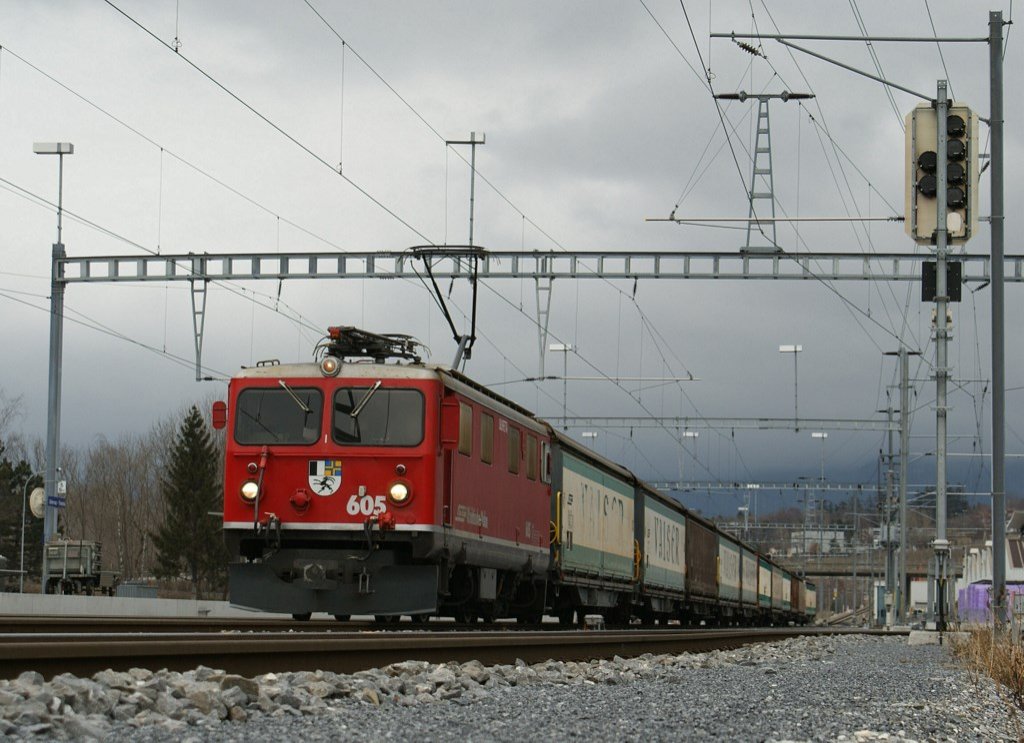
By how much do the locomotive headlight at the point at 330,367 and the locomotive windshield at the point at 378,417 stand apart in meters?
0.23

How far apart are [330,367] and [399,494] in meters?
1.87

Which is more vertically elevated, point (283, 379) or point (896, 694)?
point (283, 379)

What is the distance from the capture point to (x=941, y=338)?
1011 inches

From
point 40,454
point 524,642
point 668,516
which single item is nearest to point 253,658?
point 524,642

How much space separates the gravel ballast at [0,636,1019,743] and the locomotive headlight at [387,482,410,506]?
3531mm

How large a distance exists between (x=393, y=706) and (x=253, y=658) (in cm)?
137

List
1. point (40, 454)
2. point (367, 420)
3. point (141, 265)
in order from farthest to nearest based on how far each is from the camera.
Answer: point (40, 454) → point (141, 265) → point (367, 420)

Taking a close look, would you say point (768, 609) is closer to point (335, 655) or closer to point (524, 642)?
point (524, 642)

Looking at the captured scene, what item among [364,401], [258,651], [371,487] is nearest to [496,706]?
[258,651]

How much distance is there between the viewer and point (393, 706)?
29.9 ft

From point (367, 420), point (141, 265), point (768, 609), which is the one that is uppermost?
point (141, 265)

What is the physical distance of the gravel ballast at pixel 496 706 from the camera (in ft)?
24.1

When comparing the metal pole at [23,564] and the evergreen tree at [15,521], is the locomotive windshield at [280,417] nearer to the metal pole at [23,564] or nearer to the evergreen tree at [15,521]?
the metal pole at [23,564]

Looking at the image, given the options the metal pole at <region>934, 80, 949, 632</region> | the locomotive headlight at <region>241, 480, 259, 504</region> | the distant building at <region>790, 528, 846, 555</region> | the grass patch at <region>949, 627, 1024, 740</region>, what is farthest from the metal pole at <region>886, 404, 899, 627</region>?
the locomotive headlight at <region>241, 480, 259, 504</region>
